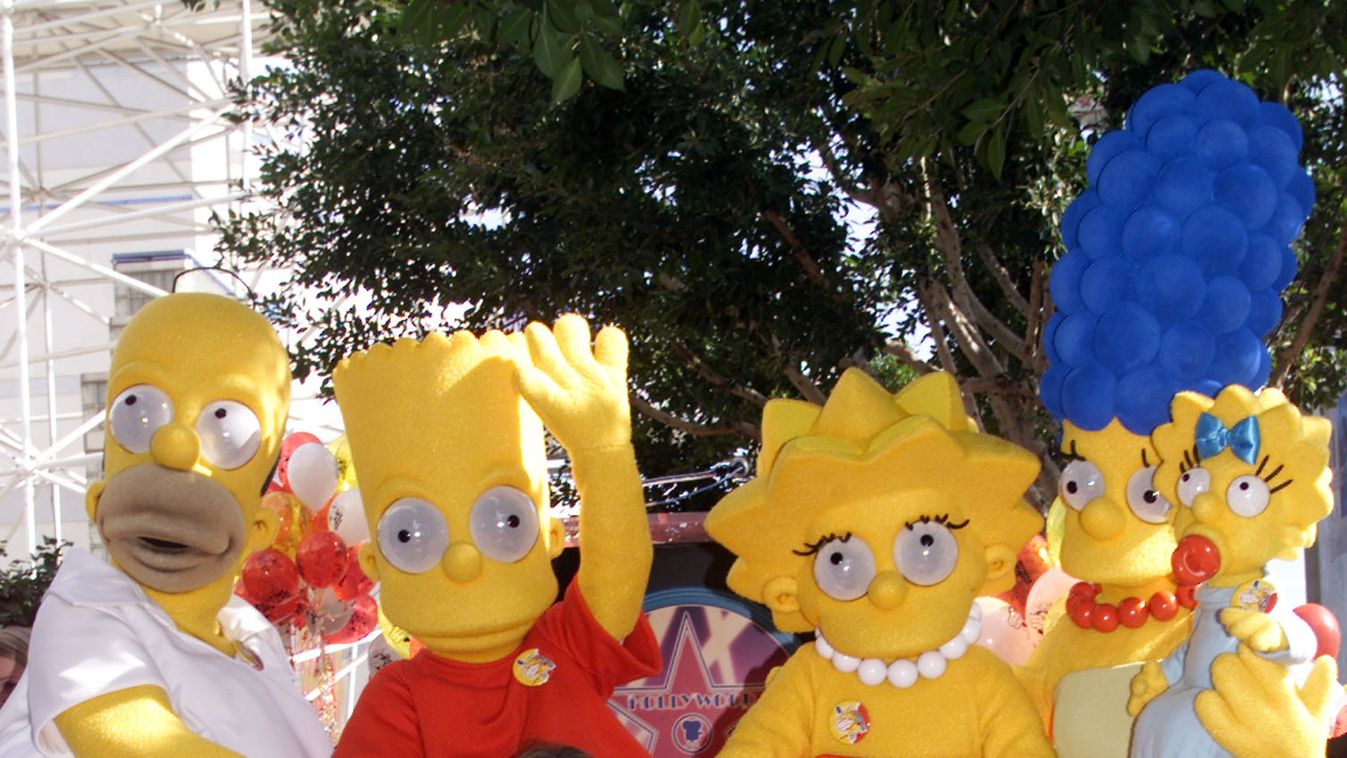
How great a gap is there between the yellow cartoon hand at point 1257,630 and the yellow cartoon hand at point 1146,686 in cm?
24

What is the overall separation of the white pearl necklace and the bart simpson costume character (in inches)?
12.8

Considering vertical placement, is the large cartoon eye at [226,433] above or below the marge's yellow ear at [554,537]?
above

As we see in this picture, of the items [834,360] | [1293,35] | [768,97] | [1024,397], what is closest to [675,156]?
[768,97]

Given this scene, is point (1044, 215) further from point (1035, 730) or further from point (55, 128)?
point (55, 128)

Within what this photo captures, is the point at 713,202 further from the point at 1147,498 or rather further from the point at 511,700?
the point at 511,700

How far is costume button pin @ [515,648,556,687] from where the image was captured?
3.09 metres

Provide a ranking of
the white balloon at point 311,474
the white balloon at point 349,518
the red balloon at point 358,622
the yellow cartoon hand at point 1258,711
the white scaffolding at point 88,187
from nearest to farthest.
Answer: the yellow cartoon hand at point 1258,711 < the white balloon at point 349,518 < the white balloon at point 311,474 < the red balloon at point 358,622 < the white scaffolding at point 88,187

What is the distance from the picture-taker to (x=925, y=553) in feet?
9.82

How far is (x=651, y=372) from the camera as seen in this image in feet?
25.0

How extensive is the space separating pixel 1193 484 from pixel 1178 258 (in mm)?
513

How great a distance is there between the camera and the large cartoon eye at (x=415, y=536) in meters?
3.05

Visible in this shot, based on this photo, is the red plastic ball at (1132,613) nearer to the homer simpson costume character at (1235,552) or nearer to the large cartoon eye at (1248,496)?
the homer simpson costume character at (1235,552)

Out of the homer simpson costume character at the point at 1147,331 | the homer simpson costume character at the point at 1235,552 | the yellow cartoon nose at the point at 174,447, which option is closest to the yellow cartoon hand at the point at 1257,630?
the homer simpson costume character at the point at 1235,552

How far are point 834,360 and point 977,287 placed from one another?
4.51 feet
